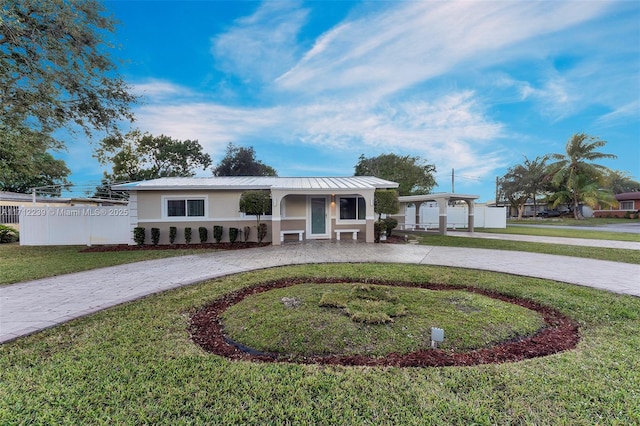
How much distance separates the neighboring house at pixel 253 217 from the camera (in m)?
12.1

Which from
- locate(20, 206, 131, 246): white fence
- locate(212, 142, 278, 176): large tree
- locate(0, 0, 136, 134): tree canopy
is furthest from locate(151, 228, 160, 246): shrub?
locate(212, 142, 278, 176): large tree

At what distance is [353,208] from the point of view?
13.9 metres

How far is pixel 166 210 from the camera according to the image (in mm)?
12508

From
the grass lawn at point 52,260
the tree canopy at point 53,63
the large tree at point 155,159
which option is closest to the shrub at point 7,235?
the grass lawn at point 52,260

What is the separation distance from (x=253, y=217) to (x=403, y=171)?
71.8 ft

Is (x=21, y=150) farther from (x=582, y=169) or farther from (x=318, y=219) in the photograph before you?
(x=582, y=169)

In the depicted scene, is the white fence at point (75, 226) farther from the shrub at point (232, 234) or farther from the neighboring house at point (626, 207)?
the neighboring house at point (626, 207)

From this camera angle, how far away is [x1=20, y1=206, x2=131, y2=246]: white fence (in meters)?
12.4

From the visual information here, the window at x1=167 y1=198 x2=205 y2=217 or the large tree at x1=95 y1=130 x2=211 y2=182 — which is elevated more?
the large tree at x1=95 y1=130 x2=211 y2=182

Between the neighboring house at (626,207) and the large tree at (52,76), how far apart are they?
52854 millimetres

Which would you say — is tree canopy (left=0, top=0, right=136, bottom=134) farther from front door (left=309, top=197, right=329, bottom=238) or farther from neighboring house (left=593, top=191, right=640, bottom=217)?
neighboring house (left=593, top=191, right=640, bottom=217)

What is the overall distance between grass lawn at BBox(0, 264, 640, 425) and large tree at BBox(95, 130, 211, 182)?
27625 millimetres

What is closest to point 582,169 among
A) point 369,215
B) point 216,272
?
point 369,215

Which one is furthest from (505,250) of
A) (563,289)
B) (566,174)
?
(566,174)
